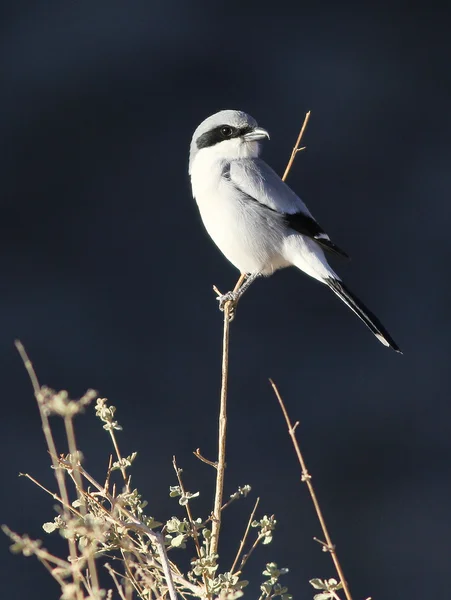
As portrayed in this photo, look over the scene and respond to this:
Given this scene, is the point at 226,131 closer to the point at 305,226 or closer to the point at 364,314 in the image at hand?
the point at 305,226

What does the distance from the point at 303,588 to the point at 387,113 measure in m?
3.78

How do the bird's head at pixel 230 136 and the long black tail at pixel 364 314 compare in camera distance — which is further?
the bird's head at pixel 230 136

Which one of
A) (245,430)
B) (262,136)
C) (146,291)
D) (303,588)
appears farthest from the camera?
(146,291)

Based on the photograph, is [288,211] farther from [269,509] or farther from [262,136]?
[269,509]

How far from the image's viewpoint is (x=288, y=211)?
3719 mm

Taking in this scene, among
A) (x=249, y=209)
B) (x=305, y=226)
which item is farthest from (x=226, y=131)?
(x=305, y=226)

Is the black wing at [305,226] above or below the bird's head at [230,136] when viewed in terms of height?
below

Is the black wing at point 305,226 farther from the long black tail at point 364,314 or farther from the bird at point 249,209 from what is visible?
the long black tail at point 364,314

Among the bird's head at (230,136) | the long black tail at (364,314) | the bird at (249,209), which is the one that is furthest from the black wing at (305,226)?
the bird's head at (230,136)

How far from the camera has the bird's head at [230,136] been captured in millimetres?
3678

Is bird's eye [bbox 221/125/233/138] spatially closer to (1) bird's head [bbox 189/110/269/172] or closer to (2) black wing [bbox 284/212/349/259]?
(1) bird's head [bbox 189/110/269/172]

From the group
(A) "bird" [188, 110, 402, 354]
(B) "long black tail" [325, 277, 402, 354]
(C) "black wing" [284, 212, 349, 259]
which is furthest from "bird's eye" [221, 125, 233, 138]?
(B) "long black tail" [325, 277, 402, 354]

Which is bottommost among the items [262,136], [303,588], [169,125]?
[303,588]

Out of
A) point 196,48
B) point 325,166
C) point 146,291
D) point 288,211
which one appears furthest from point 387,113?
point 288,211
